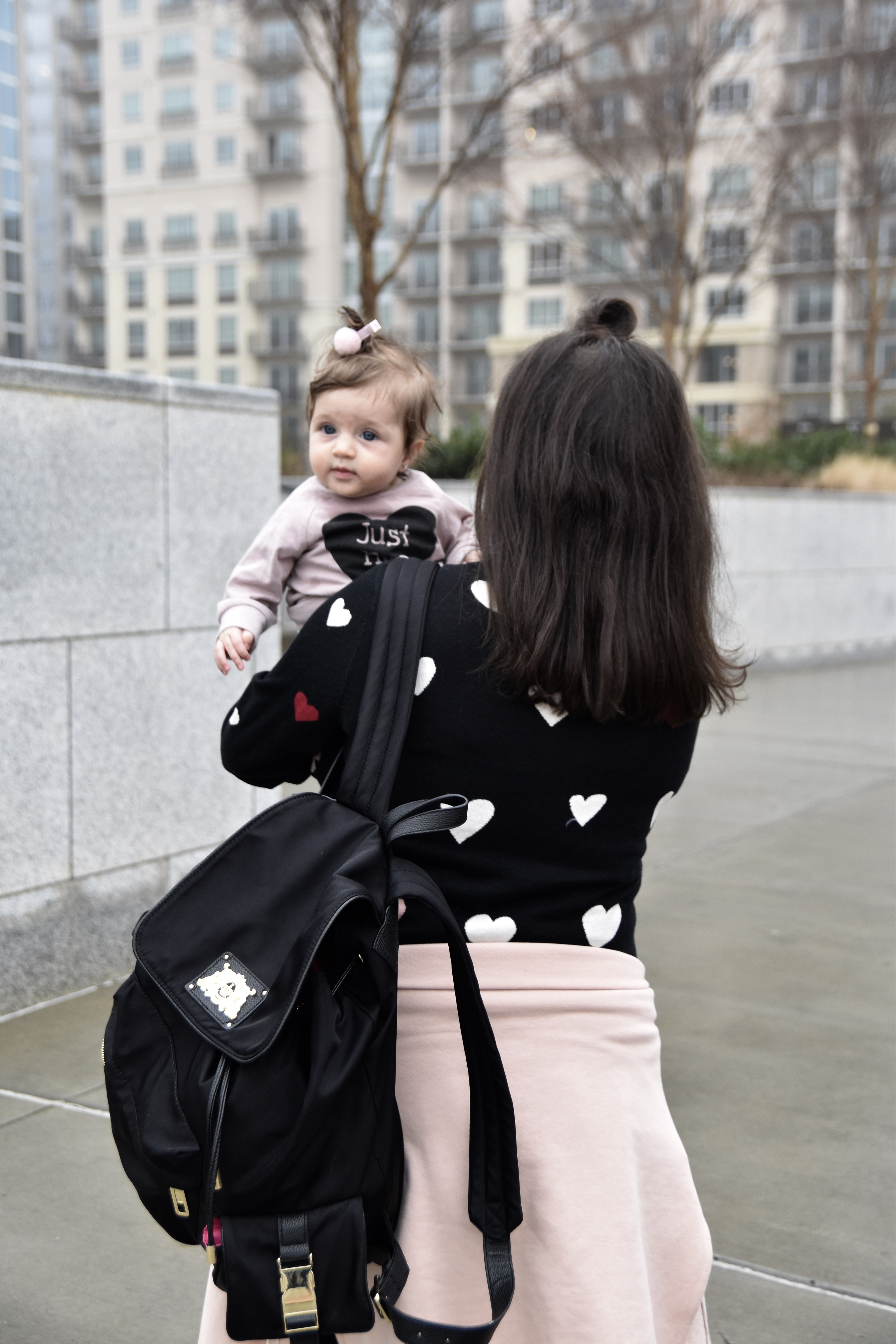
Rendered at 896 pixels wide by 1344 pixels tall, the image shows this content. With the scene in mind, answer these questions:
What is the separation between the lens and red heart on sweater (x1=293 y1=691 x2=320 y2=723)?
163 cm

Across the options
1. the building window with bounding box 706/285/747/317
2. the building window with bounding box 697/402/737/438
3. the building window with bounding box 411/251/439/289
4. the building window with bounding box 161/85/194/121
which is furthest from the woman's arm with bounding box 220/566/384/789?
the building window with bounding box 161/85/194/121

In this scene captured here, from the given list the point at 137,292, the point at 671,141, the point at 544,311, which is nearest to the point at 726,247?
the point at 671,141

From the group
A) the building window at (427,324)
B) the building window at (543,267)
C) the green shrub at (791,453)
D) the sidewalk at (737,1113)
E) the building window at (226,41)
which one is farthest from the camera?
the building window at (427,324)

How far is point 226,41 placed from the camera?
71938 mm

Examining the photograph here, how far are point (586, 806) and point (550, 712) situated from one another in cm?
13

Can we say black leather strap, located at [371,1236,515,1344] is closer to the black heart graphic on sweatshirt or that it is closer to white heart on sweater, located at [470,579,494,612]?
white heart on sweater, located at [470,579,494,612]

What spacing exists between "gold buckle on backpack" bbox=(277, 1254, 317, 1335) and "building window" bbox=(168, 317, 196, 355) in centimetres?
7507

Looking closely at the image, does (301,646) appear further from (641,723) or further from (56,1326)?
(56,1326)

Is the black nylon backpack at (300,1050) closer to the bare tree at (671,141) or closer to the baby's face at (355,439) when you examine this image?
the baby's face at (355,439)

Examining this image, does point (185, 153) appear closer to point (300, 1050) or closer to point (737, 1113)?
point (737, 1113)

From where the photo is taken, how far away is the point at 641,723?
5.67 ft

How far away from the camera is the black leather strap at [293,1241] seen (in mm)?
1476

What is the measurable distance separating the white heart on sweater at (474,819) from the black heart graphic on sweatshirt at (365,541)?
1.91 ft

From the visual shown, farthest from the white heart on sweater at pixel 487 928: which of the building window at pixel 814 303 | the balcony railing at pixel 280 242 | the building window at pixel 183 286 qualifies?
the building window at pixel 183 286
